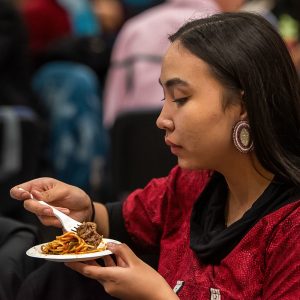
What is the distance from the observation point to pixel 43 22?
5680 millimetres

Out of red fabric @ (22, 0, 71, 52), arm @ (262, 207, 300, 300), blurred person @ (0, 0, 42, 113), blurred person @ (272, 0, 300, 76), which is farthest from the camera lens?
red fabric @ (22, 0, 71, 52)

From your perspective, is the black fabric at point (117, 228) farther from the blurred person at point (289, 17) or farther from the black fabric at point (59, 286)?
the blurred person at point (289, 17)

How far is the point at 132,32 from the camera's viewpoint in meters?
4.49

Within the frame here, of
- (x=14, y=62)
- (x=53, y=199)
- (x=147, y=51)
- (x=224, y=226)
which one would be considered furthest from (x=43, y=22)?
(x=224, y=226)

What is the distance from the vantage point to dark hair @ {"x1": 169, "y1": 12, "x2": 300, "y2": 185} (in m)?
1.91

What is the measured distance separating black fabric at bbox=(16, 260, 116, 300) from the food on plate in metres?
0.06

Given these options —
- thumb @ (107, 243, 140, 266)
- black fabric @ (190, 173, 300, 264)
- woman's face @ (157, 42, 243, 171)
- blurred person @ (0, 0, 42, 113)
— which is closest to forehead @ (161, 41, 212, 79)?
woman's face @ (157, 42, 243, 171)

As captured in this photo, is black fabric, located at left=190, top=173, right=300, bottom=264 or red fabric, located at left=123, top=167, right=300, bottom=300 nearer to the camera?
red fabric, located at left=123, top=167, right=300, bottom=300

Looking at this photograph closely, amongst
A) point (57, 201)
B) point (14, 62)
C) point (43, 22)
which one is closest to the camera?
point (57, 201)

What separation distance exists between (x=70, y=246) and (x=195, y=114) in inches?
15.9

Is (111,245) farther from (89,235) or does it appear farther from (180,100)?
(180,100)

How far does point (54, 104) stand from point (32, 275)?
2.99m

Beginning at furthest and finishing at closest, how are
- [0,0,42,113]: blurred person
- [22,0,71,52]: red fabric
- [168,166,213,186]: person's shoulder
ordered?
[22,0,71,52]: red fabric → [0,0,42,113]: blurred person → [168,166,213,186]: person's shoulder

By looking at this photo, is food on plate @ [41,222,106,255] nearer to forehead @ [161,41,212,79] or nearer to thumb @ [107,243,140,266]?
thumb @ [107,243,140,266]
